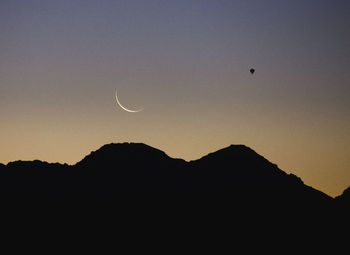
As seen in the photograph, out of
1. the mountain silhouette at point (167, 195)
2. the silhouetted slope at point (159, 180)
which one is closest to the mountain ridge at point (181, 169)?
the silhouetted slope at point (159, 180)

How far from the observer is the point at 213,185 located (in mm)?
153875

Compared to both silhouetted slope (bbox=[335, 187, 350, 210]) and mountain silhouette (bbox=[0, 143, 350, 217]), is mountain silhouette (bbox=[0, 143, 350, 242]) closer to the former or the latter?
mountain silhouette (bbox=[0, 143, 350, 217])

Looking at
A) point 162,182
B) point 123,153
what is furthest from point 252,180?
point 123,153

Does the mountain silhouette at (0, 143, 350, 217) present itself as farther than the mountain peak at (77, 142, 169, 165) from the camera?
No

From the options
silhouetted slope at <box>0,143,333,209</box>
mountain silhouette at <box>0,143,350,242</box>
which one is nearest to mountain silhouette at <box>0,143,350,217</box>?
silhouetted slope at <box>0,143,333,209</box>

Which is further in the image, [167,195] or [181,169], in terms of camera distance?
[181,169]

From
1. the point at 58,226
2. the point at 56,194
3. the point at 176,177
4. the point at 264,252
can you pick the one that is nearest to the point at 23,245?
the point at 58,226

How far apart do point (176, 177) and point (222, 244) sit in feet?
103

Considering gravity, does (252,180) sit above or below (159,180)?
above

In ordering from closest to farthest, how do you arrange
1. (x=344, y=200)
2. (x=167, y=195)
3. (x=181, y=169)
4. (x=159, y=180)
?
(x=167, y=195) < (x=159, y=180) < (x=344, y=200) < (x=181, y=169)

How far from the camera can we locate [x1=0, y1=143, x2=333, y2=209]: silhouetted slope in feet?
490

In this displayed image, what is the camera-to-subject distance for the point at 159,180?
509ft

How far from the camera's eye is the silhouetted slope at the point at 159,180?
149 metres

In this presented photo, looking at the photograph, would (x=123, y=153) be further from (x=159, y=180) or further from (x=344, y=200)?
(x=344, y=200)
